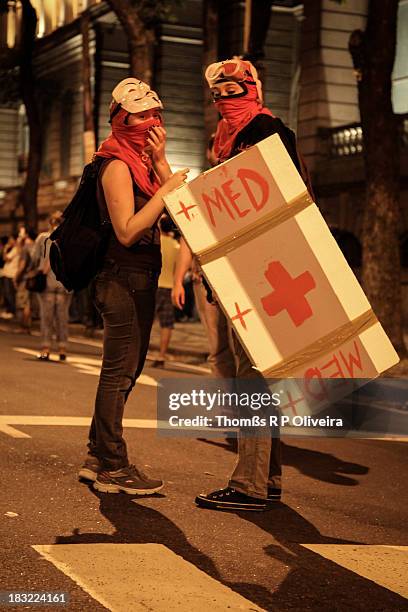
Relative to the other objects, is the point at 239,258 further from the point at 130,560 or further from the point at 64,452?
the point at 64,452

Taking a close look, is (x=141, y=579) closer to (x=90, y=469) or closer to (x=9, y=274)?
(x=90, y=469)

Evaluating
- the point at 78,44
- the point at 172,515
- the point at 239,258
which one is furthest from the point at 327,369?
the point at 78,44

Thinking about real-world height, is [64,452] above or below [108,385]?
below

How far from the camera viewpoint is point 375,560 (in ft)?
17.1

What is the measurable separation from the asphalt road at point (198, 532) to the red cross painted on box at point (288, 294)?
100 centimetres

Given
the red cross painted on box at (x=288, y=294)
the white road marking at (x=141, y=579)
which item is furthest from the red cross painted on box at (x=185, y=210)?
the white road marking at (x=141, y=579)

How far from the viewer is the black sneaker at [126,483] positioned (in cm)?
623

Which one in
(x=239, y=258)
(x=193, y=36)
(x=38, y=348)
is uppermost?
(x=193, y=36)

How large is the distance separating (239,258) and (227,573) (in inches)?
48.3

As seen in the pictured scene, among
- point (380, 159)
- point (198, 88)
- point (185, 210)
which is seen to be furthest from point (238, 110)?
point (198, 88)

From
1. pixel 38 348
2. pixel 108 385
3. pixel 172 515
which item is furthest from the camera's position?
pixel 38 348

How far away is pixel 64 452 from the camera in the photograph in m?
7.50

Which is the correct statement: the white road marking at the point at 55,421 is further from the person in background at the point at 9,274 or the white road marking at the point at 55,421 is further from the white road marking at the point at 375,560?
the person in background at the point at 9,274

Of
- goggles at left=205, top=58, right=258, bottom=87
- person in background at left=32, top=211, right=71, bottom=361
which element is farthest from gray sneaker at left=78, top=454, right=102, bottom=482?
person in background at left=32, top=211, right=71, bottom=361
